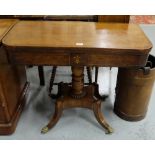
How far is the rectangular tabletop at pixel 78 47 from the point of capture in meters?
1.14

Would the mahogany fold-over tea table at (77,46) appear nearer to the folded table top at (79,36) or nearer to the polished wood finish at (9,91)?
the folded table top at (79,36)

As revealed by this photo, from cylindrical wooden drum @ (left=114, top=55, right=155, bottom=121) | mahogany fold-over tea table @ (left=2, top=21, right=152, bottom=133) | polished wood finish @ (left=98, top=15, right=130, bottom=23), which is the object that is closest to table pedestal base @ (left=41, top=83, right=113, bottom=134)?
cylindrical wooden drum @ (left=114, top=55, right=155, bottom=121)

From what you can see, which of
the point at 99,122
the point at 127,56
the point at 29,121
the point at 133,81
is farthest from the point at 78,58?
the point at 29,121

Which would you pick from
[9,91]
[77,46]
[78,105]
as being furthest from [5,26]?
[78,105]

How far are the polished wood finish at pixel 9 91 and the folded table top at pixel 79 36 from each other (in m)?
0.14

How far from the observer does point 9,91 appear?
1477 mm

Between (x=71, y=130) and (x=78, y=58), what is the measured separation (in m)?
0.67

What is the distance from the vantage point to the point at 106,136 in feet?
5.05

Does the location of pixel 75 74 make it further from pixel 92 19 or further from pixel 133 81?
pixel 92 19

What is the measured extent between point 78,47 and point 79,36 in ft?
0.53

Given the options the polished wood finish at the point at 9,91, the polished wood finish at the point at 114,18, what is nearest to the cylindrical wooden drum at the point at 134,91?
the polished wood finish at the point at 114,18

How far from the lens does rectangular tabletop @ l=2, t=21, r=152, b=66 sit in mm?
1137

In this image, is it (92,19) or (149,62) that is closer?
(149,62)
